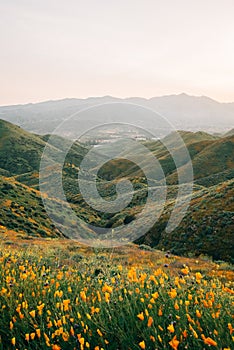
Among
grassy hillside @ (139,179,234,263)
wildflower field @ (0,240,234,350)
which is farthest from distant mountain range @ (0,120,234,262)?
wildflower field @ (0,240,234,350)

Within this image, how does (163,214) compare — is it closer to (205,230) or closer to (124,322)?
(205,230)

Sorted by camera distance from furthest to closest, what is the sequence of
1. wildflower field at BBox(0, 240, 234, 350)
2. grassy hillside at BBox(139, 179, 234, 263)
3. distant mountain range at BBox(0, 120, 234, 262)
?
distant mountain range at BBox(0, 120, 234, 262) < grassy hillside at BBox(139, 179, 234, 263) < wildflower field at BBox(0, 240, 234, 350)

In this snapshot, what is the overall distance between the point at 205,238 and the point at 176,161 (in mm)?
89689

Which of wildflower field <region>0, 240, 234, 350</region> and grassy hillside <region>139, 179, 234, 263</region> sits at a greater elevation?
wildflower field <region>0, 240, 234, 350</region>

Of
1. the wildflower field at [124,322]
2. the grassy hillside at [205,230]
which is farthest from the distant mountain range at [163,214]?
the wildflower field at [124,322]

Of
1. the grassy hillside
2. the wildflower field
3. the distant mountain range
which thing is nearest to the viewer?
the wildflower field

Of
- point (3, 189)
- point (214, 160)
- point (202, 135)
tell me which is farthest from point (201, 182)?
point (202, 135)

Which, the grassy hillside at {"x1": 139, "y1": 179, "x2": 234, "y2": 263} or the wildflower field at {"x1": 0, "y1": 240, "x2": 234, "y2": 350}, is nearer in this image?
the wildflower field at {"x1": 0, "y1": 240, "x2": 234, "y2": 350}

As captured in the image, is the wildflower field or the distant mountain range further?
the distant mountain range

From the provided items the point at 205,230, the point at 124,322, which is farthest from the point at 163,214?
the point at 124,322

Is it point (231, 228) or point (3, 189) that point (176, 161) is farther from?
point (231, 228)

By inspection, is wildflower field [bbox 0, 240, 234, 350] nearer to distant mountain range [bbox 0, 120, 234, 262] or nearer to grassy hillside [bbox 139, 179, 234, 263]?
grassy hillside [bbox 139, 179, 234, 263]

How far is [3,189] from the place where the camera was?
1759 inches

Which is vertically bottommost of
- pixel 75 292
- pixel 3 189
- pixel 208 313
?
pixel 3 189
